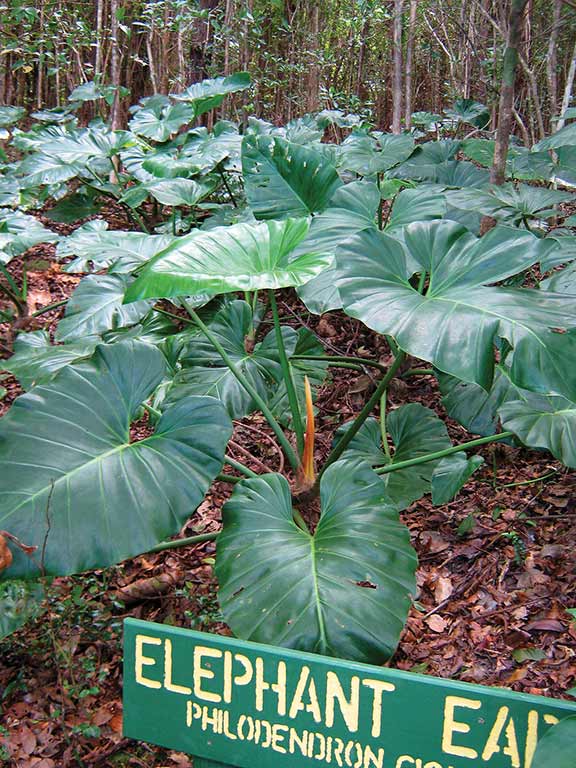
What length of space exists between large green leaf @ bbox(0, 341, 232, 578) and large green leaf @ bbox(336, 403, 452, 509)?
73cm

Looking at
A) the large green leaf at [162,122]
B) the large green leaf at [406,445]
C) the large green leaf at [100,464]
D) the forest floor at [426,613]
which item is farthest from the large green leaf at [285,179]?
the large green leaf at [162,122]

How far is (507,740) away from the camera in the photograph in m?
0.71

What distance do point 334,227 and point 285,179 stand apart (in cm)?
37

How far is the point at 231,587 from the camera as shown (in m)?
1.21

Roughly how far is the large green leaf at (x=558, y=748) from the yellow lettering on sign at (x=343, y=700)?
193 millimetres

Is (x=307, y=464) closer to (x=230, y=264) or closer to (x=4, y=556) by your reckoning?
(x=230, y=264)

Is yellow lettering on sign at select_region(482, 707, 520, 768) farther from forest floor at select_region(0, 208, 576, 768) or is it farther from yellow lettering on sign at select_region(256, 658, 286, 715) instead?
forest floor at select_region(0, 208, 576, 768)

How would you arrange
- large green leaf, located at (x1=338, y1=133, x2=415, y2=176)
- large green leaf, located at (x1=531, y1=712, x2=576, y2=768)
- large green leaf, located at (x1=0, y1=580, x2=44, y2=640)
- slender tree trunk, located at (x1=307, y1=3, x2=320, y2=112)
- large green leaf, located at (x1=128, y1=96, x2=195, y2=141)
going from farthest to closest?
slender tree trunk, located at (x1=307, y1=3, x2=320, y2=112), large green leaf, located at (x1=128, y1=96, x2=195, y2=141), large green leaf, located at (x1=338, y1=133, x2=415, y2=176), large green leaf, located at (x1=0, y1=580, x2=44, y2=640), large green leaf, located at (x1=531, y1=712, x2=576, y2=768)

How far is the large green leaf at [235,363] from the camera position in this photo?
6.49ft

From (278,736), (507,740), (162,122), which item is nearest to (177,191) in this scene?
(162,122)

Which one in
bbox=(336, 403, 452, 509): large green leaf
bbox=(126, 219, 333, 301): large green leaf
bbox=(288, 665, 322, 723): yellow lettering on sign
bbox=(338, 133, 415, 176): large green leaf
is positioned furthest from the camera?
bbox=(338, 133, 415, 176): large green leaf

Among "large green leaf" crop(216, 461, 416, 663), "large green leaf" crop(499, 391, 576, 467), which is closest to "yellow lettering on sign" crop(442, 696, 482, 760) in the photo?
"large green leaf" crop(216, 461, 416, 663)

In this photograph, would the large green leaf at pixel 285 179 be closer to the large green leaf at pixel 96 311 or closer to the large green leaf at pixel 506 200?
the large green leaf at pixel 506 200

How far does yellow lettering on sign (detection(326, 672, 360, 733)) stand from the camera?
2.46ft
